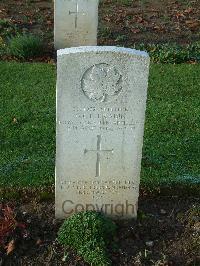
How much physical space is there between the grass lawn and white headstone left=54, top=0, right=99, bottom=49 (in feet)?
3.38

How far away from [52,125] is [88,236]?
111 inches

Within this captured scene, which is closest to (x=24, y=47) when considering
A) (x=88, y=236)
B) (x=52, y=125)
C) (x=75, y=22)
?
(x=75, y=22)

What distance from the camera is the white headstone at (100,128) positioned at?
181 inches

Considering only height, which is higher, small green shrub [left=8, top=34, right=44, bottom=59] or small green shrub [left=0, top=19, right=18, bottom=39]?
small green shrub [left=0, top=19, right=18, bottom=39]

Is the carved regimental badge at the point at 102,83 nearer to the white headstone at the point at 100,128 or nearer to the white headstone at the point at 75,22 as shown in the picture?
the white headstone at the point at 100,128

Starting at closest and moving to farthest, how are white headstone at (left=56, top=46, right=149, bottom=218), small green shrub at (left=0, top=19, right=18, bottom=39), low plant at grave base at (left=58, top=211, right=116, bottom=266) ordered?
1. white headstone at (left=56, top=46, right=149, bottom=218)
2. low plant at grave base at (left=58, top=211, right=116, bottom=266)
3. small green shrub at (left=0, top=19, right=18, bottom=39)

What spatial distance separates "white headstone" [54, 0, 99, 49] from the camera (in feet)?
32.7

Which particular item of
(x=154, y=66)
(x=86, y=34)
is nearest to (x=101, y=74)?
(x=154, y=66)

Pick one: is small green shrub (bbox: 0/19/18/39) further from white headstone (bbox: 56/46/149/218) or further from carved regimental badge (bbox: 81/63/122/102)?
carved regimental badge (bbox: 81/63/122/102)

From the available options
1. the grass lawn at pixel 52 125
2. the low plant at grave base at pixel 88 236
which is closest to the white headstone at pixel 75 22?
the grass lawn at pixel 52 125

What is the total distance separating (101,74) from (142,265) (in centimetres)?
168

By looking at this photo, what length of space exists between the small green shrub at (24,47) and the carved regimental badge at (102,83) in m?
5.46

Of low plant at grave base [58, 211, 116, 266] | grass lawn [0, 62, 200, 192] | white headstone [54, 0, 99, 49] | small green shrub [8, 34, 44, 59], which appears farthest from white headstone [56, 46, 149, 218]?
white headstone [54, 0, 99, 49]

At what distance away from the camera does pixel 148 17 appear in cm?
1263
